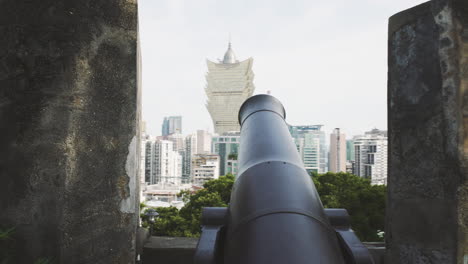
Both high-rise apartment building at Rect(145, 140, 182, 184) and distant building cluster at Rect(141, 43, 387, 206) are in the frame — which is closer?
distant building cluster at Rect(141, 43, 387, 206)

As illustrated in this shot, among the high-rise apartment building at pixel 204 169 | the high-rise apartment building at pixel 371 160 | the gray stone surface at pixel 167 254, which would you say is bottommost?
the high-rise apartment building at pixel 204 169

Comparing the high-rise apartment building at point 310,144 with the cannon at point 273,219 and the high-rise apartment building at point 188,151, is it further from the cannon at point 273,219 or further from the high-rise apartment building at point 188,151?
the cannon at point 273,219

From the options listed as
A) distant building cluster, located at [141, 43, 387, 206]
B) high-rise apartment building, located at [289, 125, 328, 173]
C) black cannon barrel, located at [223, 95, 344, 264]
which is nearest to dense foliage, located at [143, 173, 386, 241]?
black cannon barrel, located at [223, 95, 344, 264]

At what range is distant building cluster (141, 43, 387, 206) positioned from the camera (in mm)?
77125

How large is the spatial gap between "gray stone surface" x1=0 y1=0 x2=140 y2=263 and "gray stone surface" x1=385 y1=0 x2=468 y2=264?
168 centimetres

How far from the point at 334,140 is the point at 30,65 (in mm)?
89815

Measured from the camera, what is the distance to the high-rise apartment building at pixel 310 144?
10312 cm

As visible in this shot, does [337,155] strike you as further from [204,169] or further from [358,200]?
[358,200]

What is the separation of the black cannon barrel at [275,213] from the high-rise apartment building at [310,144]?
96584 millimetres

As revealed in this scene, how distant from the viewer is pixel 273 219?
56.7 inches

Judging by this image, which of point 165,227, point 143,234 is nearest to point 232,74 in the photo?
point 165,227

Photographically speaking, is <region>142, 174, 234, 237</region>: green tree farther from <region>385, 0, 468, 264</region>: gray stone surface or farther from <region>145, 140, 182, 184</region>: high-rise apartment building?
<region>145, 140, 182, 184</region>: high-rise apartment building

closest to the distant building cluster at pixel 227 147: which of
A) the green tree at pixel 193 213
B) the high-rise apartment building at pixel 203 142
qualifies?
the high-rise apartment building at pixel 203 142

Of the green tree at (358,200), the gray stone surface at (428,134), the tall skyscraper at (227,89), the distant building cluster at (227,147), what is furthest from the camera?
the tall skyscraper at (227,89)
